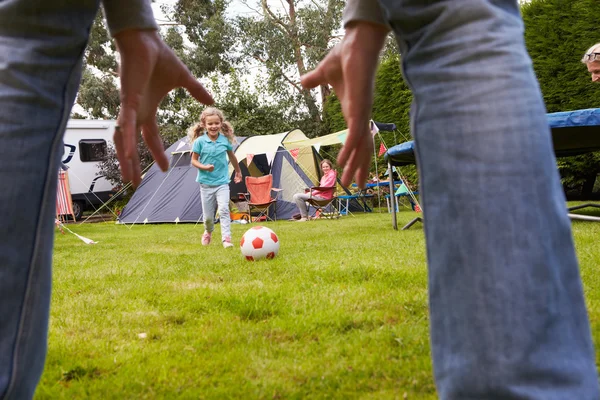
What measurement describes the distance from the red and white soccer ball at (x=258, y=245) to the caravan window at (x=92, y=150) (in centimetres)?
1270

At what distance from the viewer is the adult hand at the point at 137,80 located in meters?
0.83

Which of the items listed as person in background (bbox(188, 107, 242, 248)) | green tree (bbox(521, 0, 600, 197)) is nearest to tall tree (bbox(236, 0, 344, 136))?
green tree (bbox(521, 0, 600, 197))

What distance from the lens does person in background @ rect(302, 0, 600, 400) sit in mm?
476

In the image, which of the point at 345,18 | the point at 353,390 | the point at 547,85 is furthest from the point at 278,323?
the point at 547,85

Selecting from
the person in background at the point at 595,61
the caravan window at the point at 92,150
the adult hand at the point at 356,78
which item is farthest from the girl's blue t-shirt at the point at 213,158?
the caravan window at the point at 92,150

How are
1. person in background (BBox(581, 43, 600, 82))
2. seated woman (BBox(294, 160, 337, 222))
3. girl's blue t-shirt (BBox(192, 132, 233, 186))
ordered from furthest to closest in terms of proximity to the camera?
seated woman (BBox(294, 160, 337, 222)) → girl's blue t-shirt (BBox(192, 132, 233, 186)) → person in background (BBox(581, 43, 600, 82))

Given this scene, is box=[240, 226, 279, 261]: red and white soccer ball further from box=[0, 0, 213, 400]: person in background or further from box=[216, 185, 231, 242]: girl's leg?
box=[0, 0, 213, 400]: person in background

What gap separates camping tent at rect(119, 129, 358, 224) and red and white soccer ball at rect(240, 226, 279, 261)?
7.12 meters

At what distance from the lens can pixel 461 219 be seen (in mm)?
518

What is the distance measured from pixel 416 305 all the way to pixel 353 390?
0.92m

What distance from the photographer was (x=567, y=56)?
9.50 m

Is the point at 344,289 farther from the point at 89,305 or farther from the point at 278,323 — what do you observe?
the point at 89,305

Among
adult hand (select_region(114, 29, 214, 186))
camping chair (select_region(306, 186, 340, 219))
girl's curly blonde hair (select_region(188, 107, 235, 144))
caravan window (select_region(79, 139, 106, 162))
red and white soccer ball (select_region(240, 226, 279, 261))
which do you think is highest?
caravan window (select_region(79, 139, 106, 162))

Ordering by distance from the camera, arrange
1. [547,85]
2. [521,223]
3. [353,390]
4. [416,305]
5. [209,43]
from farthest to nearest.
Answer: [209,43] < [547,85] < [416,305] < [353,390] < [521,223]
